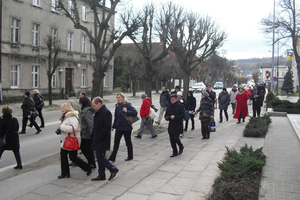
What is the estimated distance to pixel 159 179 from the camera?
6.34 metres

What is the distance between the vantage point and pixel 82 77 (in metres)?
36.3

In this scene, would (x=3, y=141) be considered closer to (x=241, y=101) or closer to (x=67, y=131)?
(x=67, y=131)

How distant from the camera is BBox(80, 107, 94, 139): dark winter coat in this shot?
268 inches

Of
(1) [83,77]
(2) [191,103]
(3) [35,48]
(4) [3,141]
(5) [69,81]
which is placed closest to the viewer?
(4) [3,141]

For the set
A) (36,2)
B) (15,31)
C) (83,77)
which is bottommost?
(83,77)

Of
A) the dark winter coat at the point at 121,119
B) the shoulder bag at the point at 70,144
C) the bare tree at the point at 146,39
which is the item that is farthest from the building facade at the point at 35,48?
the shoulder bag at the point at 70,144

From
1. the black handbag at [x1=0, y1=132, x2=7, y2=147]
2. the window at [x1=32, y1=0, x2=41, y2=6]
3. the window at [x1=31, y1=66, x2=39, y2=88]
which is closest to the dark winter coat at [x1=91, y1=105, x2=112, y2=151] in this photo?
the black handbag at [x1=0, y1=132, x2=7, y2=147]

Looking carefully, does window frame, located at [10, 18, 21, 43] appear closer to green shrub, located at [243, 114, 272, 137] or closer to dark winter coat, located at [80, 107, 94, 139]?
green shrub, located at [243, 114, 272, 137]

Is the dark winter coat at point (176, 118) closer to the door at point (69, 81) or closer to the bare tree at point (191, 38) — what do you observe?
the bare tree at point (191, 38)

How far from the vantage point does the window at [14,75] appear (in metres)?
25.8

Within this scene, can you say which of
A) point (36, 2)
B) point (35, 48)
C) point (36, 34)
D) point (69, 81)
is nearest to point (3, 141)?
point (35, 48)

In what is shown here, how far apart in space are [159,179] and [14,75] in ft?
76.5

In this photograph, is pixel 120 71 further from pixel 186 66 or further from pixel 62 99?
pixel 186 66

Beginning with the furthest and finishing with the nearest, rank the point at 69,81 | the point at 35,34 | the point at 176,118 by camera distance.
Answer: the point at 69,81
the point at 35,34
the point at 176,118
